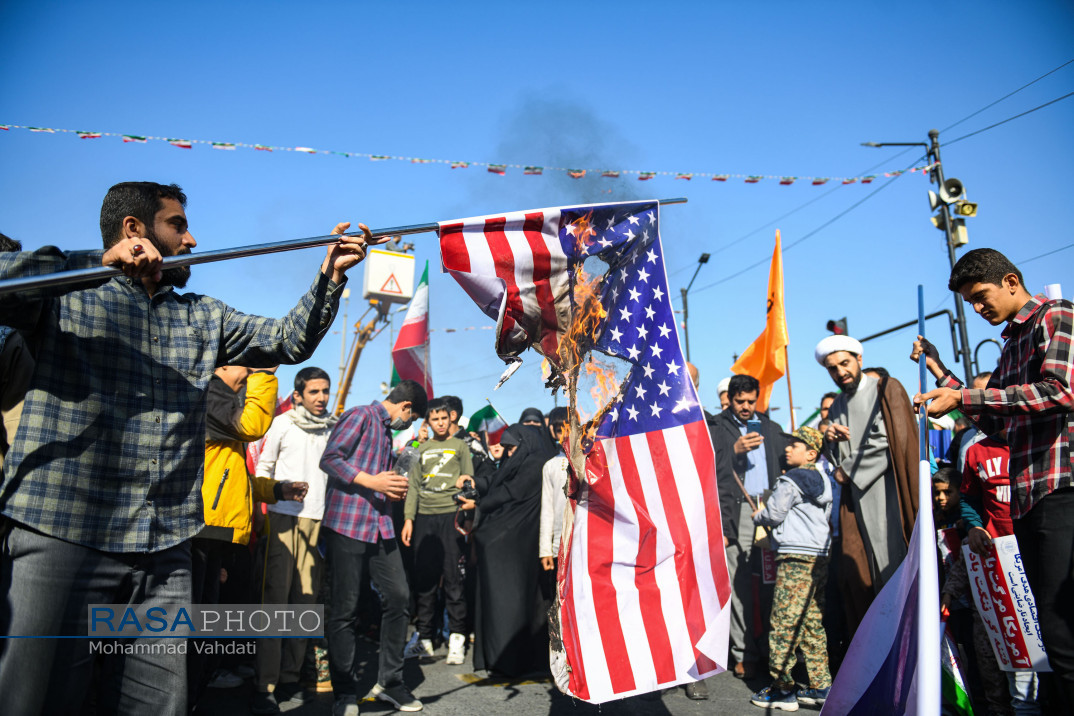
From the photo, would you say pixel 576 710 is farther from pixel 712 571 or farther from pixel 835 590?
pixel 835 590

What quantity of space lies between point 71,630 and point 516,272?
213 centimetres

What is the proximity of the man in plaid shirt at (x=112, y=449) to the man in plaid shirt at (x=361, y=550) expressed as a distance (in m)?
2.62

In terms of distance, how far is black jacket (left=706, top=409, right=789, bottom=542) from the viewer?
232 inches

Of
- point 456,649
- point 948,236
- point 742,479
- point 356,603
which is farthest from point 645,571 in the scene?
point 948,236

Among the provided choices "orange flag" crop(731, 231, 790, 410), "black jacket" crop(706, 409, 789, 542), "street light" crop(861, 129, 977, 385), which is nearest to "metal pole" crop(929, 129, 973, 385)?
"street light" crop(861, 129, 977, 385)

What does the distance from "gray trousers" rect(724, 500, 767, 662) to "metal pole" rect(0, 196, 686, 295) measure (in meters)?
4.15

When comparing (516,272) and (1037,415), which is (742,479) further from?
(516,272)

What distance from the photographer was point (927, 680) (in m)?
2.38

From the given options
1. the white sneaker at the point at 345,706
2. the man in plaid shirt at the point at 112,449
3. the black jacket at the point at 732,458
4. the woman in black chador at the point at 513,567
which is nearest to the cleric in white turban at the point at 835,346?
the black jacket at the point at 732,458

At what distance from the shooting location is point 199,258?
235 centimetres

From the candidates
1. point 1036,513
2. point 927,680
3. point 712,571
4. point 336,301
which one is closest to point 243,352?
point 336,301

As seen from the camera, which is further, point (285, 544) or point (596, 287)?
point (285, 544)

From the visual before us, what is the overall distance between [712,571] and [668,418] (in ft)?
2.50

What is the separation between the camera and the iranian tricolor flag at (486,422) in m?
9.53
